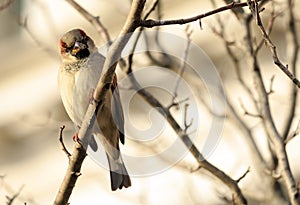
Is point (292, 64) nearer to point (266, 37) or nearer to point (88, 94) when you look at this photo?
point (88, 94)

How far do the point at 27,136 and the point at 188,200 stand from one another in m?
2.82

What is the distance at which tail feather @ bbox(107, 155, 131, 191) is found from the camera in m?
4.38

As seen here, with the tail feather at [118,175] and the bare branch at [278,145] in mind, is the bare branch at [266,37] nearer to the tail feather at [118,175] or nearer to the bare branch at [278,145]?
the bare branch at [278,145]

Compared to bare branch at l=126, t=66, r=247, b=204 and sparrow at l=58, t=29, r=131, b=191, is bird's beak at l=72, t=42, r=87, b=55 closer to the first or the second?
sparrow at l=58, t=29, r=131, b=191

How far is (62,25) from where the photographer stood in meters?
8.16

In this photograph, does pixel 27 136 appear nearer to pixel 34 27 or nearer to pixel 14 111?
pixel 14 111

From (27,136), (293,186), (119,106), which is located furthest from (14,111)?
(293,186)

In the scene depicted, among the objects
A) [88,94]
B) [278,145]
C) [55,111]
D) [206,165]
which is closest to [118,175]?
[88,94]

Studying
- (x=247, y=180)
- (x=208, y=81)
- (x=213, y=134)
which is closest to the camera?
(x=208, y=81)

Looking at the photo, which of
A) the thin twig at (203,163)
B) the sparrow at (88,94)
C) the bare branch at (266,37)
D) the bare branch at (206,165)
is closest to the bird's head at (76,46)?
the sparrow at (88,94)

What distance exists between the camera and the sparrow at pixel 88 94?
4230 mm

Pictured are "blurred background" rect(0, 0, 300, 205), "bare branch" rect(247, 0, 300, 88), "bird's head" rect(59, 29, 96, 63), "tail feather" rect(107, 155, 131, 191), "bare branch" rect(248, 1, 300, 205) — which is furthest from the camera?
"blurred background" rect(0, 0, 300, 205)

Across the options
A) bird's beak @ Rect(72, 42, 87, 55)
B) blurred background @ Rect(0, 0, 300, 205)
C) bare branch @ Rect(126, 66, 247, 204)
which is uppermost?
bird's beak @ Rect(72, 42, 87, 55)

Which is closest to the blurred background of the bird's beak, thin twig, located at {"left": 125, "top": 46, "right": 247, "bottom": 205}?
the bird's beak
